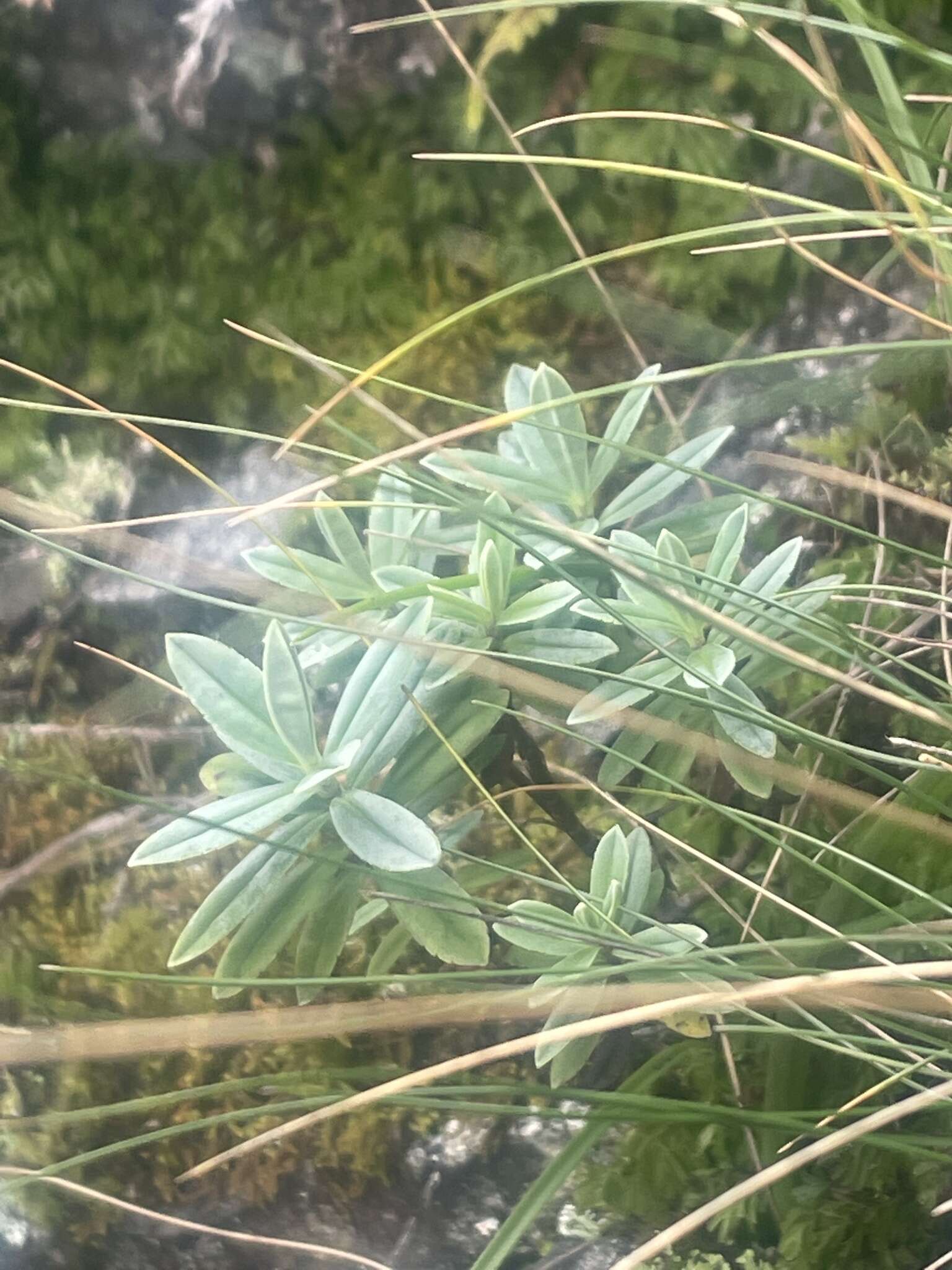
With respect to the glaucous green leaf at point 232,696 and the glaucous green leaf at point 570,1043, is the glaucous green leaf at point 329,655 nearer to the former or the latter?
the glaucous green leaf at point 232,696

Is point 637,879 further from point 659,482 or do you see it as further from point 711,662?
point 659,482

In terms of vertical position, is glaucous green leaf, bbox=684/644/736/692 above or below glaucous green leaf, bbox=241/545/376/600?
below

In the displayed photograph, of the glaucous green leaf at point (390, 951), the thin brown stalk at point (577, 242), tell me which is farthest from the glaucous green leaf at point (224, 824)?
the thin brown stalk at point (577, 242)

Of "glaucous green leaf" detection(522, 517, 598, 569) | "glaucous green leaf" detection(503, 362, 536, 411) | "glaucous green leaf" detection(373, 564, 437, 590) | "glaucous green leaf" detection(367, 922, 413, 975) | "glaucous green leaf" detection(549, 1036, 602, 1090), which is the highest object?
"glaucous green leaf" detection(503, 362, 536, 411)

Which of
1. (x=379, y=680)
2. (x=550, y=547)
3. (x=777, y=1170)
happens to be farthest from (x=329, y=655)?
(x=777, y=1170)

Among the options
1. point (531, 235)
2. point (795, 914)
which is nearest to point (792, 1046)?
point (795, 914)

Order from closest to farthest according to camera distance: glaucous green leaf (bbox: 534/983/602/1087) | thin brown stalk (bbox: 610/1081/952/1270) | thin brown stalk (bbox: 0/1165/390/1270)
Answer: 1. thin brown stalk (bbox: 610/1081/952/1270)
2. glaucous green leaf (bbox: 534/983/602/1087)
3. thin brown stalk (bbox: 0/1165/390/1270)

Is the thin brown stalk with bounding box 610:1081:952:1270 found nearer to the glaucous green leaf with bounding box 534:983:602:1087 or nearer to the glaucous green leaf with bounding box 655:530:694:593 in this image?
the glaucous green leaf with bounding box 534:983:602:1087

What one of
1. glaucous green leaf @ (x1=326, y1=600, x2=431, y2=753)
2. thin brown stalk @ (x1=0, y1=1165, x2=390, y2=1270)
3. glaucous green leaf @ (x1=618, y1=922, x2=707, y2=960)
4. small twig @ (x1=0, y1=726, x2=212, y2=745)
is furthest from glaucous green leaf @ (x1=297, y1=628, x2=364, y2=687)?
thin brown stalk @ (x1=0, y1=1165, x2=390, y2=1270)
